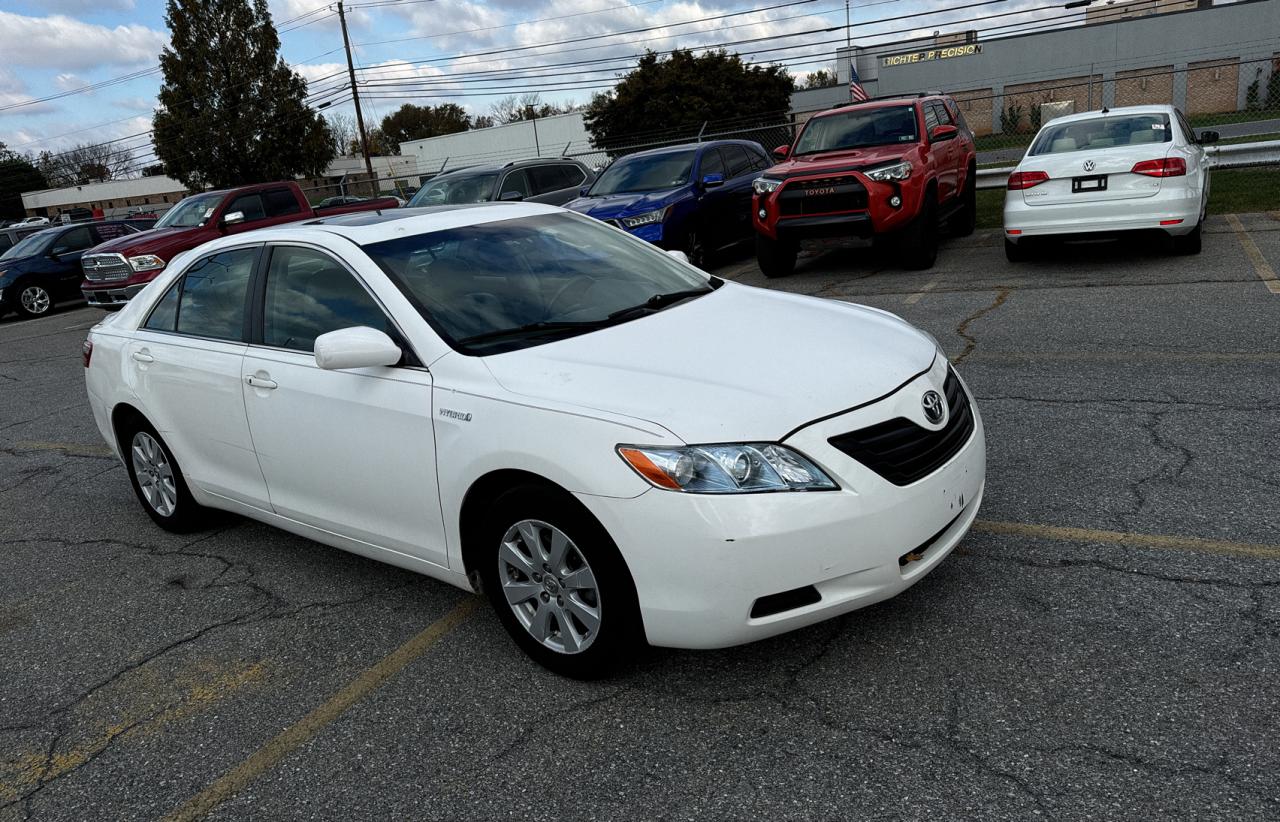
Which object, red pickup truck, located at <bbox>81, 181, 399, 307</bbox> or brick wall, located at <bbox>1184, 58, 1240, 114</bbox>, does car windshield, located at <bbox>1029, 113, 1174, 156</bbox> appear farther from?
brick wall, located at <bbox>1184, 58, 1240, 114</bbox>

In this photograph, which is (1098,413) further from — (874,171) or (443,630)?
(874,171)

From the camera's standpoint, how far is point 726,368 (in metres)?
3.31

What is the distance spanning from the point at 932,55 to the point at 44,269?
4781 centimetres

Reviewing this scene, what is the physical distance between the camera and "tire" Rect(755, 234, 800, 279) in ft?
38.6

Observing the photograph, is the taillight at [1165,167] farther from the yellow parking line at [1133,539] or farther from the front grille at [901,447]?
the front grille at [901,447]

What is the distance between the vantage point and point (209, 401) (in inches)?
178

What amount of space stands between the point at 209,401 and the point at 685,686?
268 centimetres

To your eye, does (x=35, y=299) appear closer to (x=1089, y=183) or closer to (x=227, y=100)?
(x=1089, y=183)

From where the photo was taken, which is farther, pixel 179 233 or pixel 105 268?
pixel 179 233

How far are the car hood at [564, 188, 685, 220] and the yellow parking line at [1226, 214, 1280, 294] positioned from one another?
641cm

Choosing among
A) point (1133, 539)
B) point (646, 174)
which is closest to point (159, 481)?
point (1133, 539)

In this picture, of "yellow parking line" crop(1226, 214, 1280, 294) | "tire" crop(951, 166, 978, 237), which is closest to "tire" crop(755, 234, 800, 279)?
"tire" crop(951, 166, 978, 237)

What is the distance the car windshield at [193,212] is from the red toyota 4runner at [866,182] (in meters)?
9.78

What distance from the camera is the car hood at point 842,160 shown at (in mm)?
10781
